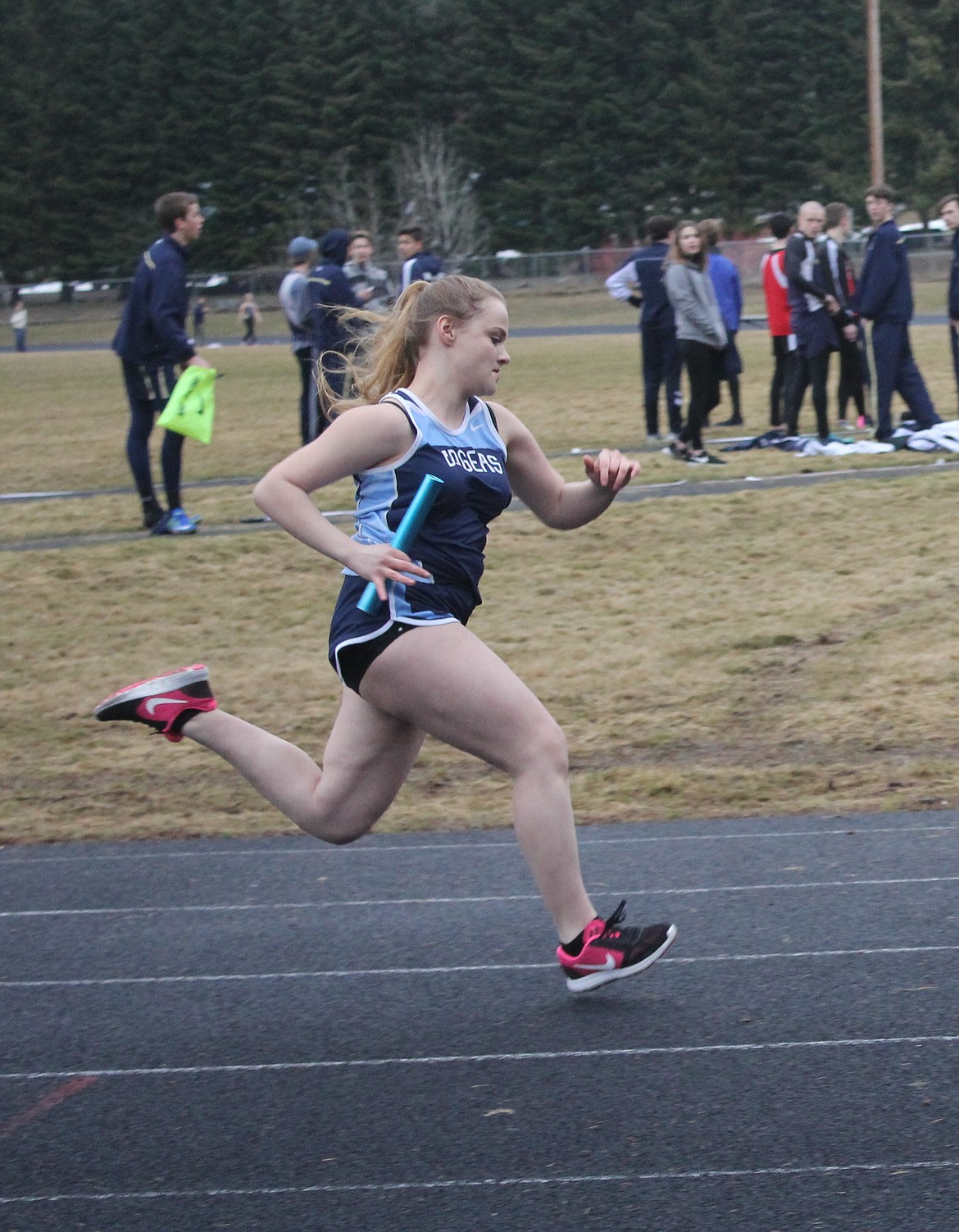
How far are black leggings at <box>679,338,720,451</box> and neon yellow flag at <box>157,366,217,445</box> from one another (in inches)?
154

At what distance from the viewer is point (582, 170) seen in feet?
239

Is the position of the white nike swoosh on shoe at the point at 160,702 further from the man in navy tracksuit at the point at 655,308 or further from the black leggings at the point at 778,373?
the black leggings at the point at 778,373

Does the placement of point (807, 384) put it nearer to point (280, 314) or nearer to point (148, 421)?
point (148, 421)

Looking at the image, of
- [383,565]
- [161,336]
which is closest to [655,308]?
[161,336]

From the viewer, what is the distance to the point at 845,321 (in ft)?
44.3

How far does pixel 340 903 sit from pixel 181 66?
7799cm

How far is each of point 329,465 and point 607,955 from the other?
140 cm

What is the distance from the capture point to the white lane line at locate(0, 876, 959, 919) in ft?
18.0

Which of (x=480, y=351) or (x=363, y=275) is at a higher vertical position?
(x=480, y=351)

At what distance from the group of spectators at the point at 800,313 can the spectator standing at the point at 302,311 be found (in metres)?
2.49

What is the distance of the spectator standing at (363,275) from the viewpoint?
13117mm

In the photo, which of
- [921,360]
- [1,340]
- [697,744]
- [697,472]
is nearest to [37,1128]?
[697,744]

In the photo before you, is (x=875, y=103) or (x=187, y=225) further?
(x=875, y=103)

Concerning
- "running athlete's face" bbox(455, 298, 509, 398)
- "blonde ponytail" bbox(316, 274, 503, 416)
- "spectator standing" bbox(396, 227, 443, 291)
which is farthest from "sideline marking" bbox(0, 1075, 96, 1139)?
"spectator standing" bbox(396, 227, 443, 291)
